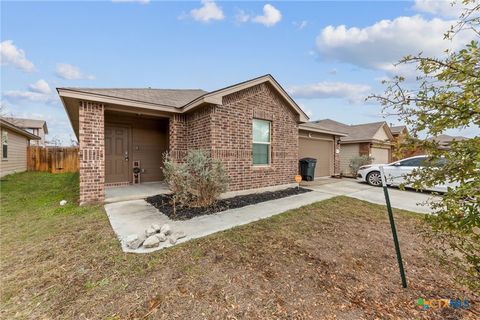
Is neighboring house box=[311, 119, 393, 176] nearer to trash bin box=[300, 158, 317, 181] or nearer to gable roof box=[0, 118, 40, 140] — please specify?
trash bin box=[300, 158, 317, 181]

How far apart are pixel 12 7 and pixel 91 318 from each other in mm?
10256

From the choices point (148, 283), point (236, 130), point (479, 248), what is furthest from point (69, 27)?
point (479, 248)

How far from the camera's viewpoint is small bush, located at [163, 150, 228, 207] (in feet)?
17.6

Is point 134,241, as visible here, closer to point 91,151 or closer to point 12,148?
point 91,151

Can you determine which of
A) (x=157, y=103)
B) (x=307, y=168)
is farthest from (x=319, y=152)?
(x=157, y=103)

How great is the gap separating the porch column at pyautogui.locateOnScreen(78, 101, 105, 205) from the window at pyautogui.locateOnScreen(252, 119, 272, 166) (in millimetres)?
4834

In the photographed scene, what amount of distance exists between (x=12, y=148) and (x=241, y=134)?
16.2 m

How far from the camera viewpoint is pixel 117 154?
27.5 ft

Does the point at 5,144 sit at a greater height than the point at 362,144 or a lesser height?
lesser

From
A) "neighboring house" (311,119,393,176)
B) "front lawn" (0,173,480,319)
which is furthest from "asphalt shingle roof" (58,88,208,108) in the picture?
"neighboring house" (311,119,393,176)

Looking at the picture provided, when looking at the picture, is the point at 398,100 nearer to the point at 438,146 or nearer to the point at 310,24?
the point at 438,146

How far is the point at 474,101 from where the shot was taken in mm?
1489

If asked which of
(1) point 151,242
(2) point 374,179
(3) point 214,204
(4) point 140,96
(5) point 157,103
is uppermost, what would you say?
(4) point 140,96

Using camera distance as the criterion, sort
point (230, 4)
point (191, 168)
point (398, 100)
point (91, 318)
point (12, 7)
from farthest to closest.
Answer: point (230, 4)
point (12, 7)
point (191, 168)
point (91, 318)
point (398, 100)
